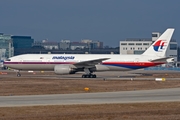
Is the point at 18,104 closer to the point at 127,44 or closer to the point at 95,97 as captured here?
the point at 95,97

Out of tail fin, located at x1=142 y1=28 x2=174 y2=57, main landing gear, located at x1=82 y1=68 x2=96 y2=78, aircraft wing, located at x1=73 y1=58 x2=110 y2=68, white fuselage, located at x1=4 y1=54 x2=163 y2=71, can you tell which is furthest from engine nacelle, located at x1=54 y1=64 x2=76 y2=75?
tail fin, located at x1=142 y1=28 x2=174 y2=57

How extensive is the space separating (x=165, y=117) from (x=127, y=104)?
6.03 meters

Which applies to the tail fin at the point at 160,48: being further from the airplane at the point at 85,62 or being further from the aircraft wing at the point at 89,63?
the aircraft wing at the point at 89,63

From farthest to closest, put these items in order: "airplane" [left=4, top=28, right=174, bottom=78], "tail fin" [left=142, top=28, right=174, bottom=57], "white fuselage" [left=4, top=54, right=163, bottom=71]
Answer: "tail fin" [left=142, top=28, right=174, bottom=57] → "white fuselage" [left=4, top=54, right=163, bottom=71] → "airplane" [left=4, top=28, right=174, bottom=78]

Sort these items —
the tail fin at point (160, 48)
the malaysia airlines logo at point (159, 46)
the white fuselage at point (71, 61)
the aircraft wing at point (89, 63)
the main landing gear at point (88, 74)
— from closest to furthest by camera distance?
the aircraft wing at point (89, 63) → the main landing gear at point (88, 74) → the white fuselage at point (71, 61) → the tail fin at point (160, 48) → the malaysia airlines logo at point (159, 46)

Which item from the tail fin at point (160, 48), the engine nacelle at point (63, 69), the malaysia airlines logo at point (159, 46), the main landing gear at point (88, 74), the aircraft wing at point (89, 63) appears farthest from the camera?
the malaysia airlines logo at point (159, 46)

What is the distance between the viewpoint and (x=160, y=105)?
29.6 m

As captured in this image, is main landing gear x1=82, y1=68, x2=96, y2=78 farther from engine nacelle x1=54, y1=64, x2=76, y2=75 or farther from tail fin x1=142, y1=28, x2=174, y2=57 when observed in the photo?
tail fin x1=142, y1=28, x2=174, y2=57

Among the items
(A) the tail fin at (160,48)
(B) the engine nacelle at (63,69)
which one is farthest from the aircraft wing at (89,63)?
(A) the tail fin at (160,48)

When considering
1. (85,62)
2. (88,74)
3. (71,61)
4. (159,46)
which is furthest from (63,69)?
(159,46)

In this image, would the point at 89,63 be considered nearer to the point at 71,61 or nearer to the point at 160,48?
the point at 71,61

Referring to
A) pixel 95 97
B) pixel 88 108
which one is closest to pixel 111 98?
pixel 95 97

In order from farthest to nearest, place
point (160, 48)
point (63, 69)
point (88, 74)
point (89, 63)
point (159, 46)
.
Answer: point (159, 46) < point (160, 48) < point (88, 74) < point (89, 63) < point (63, 69)

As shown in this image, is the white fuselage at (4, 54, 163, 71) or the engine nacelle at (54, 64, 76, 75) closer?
the engine nacelle at (54, 64, 76, 75)
